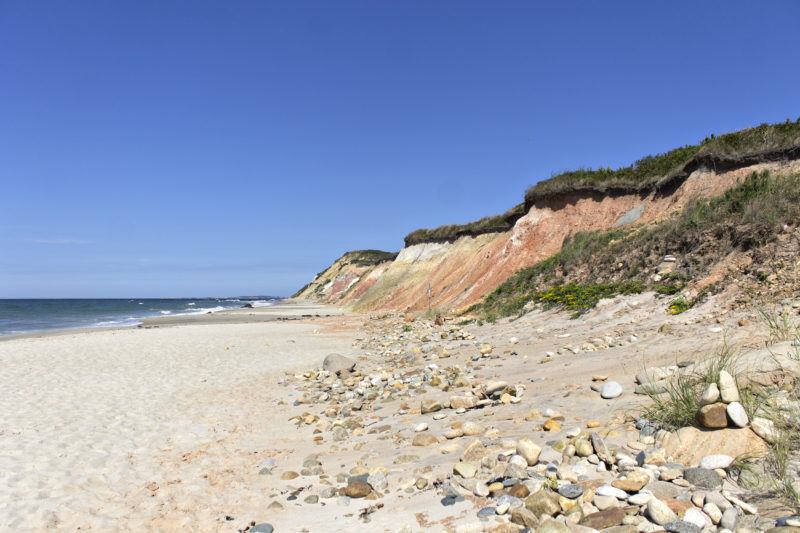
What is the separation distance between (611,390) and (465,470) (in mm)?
2457

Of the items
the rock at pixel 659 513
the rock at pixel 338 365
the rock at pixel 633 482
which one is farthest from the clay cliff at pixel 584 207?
the rock at pixel 659 513

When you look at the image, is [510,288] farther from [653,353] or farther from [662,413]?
[662,413]

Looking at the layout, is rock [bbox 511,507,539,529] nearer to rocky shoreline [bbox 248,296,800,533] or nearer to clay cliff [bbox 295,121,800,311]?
rocky shoreline [bbox 248,296,800,533]

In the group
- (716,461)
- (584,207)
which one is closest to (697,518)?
(716,461)

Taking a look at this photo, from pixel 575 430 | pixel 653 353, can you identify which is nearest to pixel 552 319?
pixel 653 353

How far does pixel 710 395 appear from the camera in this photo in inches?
153

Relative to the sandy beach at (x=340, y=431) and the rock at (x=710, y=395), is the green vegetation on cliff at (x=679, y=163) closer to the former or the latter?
the sandy beach at (x=340, y=431)

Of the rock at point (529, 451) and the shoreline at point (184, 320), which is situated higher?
the rock at point (529, 451)

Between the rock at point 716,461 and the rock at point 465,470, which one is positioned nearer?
the rock at point 716,461

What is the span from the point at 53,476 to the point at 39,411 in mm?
3716

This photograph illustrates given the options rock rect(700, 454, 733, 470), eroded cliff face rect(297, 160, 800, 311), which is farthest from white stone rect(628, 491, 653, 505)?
eroded cliff face rect(297, 160, 800, 311)

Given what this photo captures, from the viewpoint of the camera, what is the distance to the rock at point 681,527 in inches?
106

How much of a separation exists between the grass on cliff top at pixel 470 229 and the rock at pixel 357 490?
27714 millimetres

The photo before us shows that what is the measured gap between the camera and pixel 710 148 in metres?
18.4
